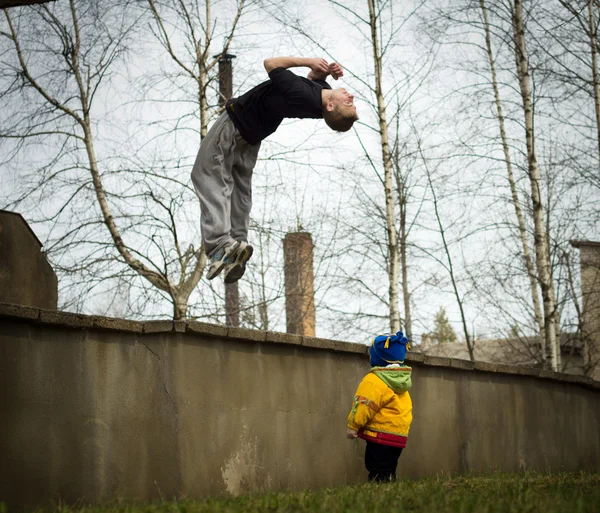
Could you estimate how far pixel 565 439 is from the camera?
11750 mm

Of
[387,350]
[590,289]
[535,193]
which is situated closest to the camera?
[387,350]

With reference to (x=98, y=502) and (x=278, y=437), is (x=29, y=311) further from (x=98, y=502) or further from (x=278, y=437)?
(x=278, y=437)

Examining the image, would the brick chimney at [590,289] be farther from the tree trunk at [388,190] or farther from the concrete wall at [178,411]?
the concrete wall at [178,411]

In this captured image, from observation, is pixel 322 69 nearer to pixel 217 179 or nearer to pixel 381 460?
pixel 217 179

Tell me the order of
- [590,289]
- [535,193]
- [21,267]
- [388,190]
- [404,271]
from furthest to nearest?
[590,289] → [404,271] → [388,190] → [535,193] → [21,267]

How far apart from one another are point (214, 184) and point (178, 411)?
211 centimetres

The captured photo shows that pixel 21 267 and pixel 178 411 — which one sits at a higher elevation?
pixel 21 267

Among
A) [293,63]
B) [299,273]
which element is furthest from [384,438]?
[299,273]

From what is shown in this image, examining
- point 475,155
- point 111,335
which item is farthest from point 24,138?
point 111,335

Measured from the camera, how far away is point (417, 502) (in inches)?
204

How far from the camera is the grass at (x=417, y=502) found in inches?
192

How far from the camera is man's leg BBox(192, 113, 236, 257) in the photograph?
18.8 ft

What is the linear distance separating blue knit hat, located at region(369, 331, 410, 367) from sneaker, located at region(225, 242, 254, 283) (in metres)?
2.01

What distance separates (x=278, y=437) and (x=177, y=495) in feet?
4.38
